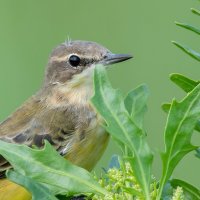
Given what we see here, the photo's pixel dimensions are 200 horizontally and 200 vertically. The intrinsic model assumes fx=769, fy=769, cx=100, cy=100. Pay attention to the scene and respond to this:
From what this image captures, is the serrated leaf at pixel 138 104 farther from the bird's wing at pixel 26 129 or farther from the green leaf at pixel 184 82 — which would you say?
the bird's wing at pixel 26 129

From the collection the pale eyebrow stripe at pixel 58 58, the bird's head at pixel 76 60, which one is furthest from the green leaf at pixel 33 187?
the pale eyebrow stripe at pixel 58 58

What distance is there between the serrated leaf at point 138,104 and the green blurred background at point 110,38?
4363 mm

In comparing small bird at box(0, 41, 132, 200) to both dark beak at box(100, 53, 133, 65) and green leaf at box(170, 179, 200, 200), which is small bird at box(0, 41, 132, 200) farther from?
green leaf at box(170, 179, 200, 200)

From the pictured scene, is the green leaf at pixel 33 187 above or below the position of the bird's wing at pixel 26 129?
below

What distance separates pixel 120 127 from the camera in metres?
2.51

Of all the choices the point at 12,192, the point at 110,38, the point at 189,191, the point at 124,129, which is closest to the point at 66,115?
the point at 12,192

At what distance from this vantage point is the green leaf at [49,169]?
8.25ft

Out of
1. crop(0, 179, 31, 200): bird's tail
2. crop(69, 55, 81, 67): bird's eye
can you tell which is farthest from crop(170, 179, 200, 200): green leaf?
crop(69, 55, 81, 67): bird's eye

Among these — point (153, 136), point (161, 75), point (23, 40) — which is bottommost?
point (153, 136)

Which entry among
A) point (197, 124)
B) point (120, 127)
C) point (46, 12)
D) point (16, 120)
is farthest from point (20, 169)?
point (46, 12)

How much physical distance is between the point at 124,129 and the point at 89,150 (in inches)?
115

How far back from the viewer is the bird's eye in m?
6.30

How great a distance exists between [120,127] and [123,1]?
21.6ft

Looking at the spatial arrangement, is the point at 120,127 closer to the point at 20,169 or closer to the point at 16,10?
the point at 20,169
